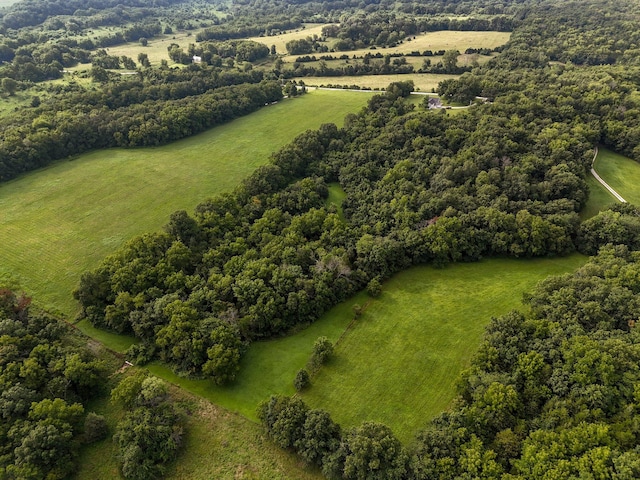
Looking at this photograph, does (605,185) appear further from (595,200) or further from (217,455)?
(217,455)

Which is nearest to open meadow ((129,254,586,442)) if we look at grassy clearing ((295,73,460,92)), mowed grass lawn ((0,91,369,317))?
mowed grass lawn ((0,91,369,317))

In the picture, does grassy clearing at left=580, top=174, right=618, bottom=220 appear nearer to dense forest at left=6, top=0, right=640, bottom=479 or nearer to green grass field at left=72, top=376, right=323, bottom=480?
dense forest at left=6, top=0, right=640, bottom=479

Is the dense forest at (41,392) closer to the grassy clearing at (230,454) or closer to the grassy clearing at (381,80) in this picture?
the grassy clearing at (230,454)

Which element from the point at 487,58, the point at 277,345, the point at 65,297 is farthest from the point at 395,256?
the point at 487,58

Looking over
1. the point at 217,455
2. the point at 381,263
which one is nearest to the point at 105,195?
the point at 381,263

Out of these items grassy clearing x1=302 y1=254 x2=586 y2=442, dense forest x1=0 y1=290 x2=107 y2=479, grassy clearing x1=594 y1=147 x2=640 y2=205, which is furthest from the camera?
grassy clearing x1=594 y1=147 x2=640 y2=205

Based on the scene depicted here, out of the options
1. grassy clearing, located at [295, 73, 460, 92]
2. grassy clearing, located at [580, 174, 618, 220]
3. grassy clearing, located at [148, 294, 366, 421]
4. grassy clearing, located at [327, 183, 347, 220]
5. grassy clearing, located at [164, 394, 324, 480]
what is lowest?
grassy clearing, located at [164, 394, 324, 480]

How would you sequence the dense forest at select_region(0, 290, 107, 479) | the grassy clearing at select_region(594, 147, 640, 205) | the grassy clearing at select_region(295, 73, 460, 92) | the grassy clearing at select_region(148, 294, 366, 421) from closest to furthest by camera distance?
the dense forest at select_region(0, 290, 107, 479) < the grassy clearing at select_region(148, 294, 366, 421) < the grassy clearing at select_region(594, 147, 640, 205) < the grassy clearing at select_region(295, 73, 460, 92)

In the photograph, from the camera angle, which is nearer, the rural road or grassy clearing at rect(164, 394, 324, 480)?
grassy clearing at rect(164, 394, 324, 480)
